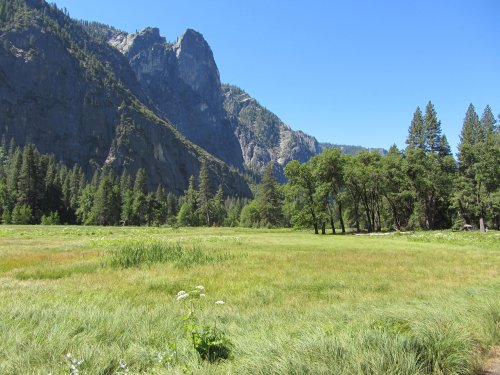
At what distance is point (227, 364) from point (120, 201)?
11158 cm

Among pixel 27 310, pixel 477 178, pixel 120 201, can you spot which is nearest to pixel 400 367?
pixel 27 310

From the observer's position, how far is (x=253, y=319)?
9375 mm

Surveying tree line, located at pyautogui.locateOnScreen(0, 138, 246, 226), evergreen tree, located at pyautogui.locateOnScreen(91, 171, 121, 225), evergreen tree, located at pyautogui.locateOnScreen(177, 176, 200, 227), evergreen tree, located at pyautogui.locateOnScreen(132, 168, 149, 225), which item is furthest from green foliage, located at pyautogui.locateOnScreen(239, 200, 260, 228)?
evergreen tree, located at pyautogui.locateOnScreen(91, 171, 121, 225)

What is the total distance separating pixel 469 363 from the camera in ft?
19.0

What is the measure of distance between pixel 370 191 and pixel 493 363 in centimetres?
6517

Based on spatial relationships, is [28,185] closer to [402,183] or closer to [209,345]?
Result: [402,183]

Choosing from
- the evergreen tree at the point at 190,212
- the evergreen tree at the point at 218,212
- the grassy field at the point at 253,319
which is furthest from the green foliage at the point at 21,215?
the grassy field at the point at 253,319

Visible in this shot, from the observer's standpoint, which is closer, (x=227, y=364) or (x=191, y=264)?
(x=227, y=364)

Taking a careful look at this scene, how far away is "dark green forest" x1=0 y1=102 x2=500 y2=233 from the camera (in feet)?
206

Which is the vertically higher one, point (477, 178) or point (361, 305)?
point (477, 178)

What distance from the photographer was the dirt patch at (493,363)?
19.2ft

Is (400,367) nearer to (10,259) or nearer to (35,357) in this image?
(35,357)

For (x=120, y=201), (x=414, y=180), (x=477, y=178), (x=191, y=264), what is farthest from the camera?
(x=120, y=201)

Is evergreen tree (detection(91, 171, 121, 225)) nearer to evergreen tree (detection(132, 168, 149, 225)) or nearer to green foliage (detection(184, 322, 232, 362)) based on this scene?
evergreen tree (detection(132, 168, 149, 225))
